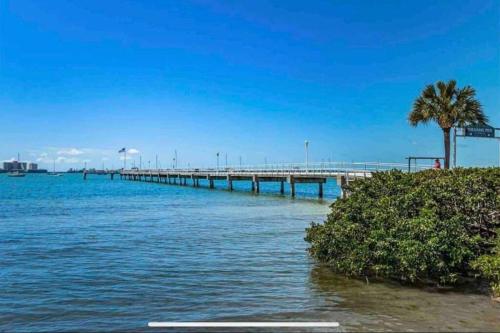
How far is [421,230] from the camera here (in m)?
9.59

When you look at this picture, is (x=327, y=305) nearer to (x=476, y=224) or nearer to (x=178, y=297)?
A: (x=178, y=297)

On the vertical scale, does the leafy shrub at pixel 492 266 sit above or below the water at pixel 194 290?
above

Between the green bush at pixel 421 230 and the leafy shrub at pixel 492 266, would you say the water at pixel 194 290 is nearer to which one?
the leafy shrub at pixel 492 266

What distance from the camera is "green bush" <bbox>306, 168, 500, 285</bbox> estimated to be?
941cm

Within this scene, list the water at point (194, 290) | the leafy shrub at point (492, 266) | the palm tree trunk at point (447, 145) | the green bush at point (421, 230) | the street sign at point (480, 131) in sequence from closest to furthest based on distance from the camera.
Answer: the water at point (194, 290) < the leafy shrub at point (492, 266) < the green bush at point (421, 230) < the street sign at point (480, 131) < the palm tree trunk at point (447, 145)

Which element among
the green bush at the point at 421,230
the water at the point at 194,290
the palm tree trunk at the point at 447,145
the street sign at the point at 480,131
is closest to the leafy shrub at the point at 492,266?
the green bush at the point at 421,230

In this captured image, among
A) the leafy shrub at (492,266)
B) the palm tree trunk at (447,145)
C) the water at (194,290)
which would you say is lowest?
the water at (194,290)

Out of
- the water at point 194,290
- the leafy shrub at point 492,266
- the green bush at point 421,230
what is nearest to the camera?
the water at point 194,290

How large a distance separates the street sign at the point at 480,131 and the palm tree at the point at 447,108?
Result: 12.3 feet

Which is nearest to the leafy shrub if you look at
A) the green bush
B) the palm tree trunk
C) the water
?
the green bush

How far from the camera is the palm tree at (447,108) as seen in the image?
24.1 m

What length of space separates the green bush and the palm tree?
537 inches

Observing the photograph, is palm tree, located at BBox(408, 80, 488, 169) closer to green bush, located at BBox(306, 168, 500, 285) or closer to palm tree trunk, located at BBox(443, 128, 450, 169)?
palm tree trunk, located at BBox(443, 128, 450, 169)

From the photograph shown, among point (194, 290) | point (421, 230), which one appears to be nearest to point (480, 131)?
point (421, 230)
